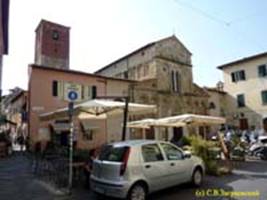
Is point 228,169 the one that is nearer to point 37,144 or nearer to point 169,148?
point 169,148

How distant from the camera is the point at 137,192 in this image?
6918 mm

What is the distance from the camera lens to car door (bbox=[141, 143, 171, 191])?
284 inches

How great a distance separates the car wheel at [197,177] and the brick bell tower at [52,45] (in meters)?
29.7

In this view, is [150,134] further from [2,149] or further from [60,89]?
[2,149]

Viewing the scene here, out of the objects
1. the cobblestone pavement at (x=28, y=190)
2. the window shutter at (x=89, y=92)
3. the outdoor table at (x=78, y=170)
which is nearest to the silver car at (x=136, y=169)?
the cobblestone pavement at (x=28, y=190)

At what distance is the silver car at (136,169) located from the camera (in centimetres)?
679

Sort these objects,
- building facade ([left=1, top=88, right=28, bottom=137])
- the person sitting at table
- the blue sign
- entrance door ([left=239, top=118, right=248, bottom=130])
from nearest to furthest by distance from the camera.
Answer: the blue sign, the person sitting at table, building facade ([left=1, top=88, right=28, bottom=137]), entrance door ([left=239, top=118, right=248, bottom=130])

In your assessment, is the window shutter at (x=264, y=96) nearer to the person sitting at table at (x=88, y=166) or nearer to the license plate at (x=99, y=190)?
the person sitting at table at (x=88, y=166)

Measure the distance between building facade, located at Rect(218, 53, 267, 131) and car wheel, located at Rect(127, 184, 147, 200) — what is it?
29.2m

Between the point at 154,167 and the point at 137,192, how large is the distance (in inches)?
31.2

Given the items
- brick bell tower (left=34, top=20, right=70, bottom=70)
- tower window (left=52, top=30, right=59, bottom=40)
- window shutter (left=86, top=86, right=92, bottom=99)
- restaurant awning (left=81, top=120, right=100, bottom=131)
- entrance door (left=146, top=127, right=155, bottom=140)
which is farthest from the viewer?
tower window (left=52, top=30, right=59, bottom=40)

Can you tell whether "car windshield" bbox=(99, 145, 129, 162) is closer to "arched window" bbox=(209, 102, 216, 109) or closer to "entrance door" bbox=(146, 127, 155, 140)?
"entrance door" bbox=(146, 127, 155, 140)

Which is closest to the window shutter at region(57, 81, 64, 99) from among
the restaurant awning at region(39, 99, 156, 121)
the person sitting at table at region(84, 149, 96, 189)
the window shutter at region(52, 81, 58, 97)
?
the window shutter at region(52, 81, 58, 97)

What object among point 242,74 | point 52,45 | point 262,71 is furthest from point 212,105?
point 52,45
